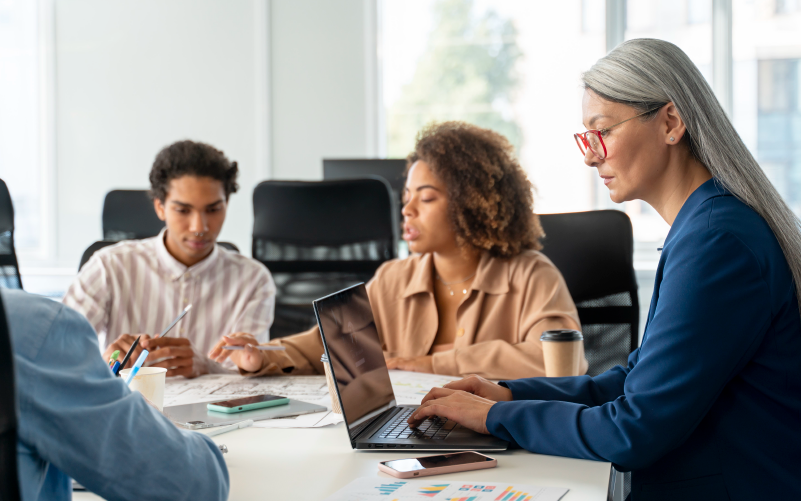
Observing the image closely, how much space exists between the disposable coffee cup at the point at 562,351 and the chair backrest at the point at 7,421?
3.33 feet

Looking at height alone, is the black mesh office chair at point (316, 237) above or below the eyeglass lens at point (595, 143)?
below

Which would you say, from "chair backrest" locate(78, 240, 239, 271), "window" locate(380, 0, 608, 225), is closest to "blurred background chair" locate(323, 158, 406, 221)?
"chair backrest" locate(78, 240, 239, 271)

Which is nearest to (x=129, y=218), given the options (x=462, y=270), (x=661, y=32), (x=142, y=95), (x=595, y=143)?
(x=462, y=270)

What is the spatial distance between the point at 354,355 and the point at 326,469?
0.79ft

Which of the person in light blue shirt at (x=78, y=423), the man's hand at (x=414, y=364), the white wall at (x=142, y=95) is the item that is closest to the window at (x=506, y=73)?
the white wall at (x=142, y=95)

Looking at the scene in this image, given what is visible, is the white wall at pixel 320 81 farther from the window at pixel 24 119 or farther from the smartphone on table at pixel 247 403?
the smartphone on table at pixel 247 403

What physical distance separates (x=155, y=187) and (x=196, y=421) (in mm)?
1238

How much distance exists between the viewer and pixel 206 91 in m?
4.27

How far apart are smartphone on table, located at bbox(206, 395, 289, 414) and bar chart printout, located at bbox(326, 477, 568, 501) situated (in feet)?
1.37

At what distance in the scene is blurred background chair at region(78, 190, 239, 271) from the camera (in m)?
2.72

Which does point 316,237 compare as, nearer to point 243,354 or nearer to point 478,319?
point 478,319

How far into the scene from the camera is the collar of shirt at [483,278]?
188cm

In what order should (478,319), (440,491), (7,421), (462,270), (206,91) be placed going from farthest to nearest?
(206,91) < (462,270) < (478,319) < (440,491) < (7,421)

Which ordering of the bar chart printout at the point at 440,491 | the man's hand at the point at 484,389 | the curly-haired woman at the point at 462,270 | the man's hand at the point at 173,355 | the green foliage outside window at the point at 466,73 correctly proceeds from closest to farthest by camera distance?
1. the bar chart printout at the point at 440,491
2. the man's hand at the point at 484,389
3. the man's hand at the point at 173,355
4. the curly-haired woman at the point at 462,270
5. the green foliage outside window at the point at 466,73
